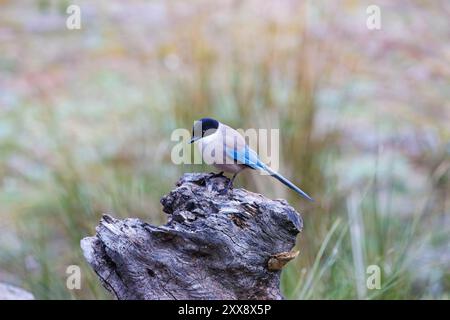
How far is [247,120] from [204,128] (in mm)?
1139

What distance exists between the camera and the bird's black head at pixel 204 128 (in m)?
1.65

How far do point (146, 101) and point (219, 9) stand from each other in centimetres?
60

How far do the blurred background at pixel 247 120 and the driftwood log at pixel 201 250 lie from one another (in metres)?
0.46

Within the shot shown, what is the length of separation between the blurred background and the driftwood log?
0.46 meters

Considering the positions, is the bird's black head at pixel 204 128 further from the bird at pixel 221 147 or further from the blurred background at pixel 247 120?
the blurred background at pixel 247 120

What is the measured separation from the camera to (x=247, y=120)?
279cm

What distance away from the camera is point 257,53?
3066 millimetres

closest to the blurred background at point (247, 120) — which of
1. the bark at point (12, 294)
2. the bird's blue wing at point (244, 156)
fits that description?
the bark at point (12, 294)

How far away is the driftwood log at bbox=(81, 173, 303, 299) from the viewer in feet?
4.83

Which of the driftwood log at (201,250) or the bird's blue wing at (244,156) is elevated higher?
the bird's blue wing at (244,156)

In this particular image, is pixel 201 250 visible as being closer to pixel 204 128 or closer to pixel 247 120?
pixel 204 128
